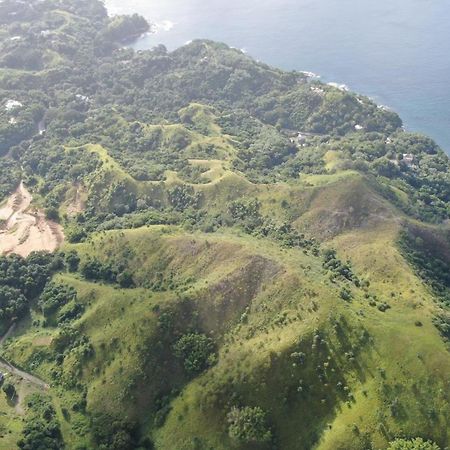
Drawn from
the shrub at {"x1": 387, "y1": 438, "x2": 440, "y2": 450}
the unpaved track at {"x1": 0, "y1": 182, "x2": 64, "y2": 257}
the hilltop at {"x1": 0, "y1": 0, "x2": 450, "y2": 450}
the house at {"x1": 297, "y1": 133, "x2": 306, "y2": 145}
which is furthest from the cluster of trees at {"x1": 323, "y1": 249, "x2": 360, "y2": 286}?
the house at {"x1": 297, "y1": 133, "x2": 306, "y2": 145}

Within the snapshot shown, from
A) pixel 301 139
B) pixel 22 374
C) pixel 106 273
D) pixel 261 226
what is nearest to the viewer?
pixel 22 374

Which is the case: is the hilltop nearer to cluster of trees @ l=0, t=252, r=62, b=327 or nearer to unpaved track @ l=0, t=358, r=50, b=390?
cluster of trees @ l=0, t=252, r=62, b=327

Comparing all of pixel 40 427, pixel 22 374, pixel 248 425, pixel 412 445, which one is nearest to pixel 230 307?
pixel 248 425

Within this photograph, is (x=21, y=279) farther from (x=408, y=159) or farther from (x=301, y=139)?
(x=408, y=159)

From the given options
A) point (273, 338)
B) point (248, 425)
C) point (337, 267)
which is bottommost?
point (248, 425)

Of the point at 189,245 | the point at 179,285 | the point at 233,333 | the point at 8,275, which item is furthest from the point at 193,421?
the point at 8,275

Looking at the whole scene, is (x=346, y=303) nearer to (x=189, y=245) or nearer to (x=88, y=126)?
(x=189, y=245)
